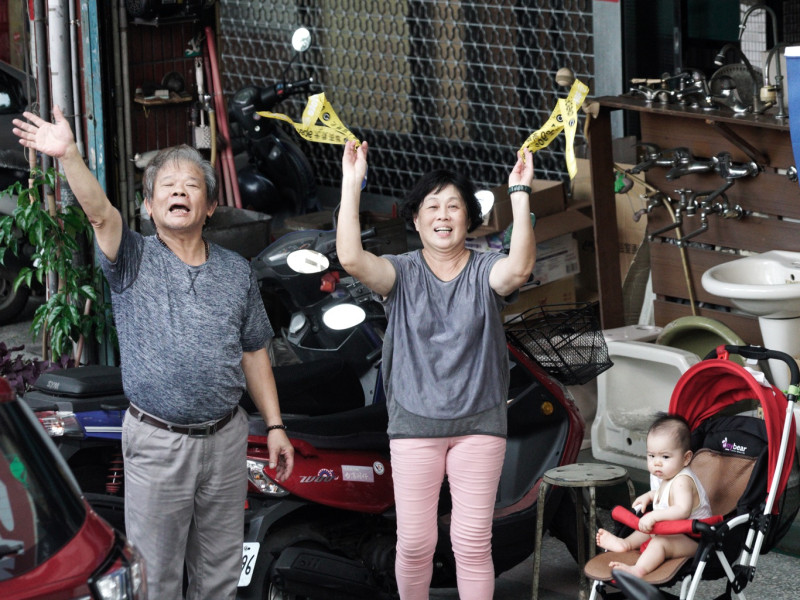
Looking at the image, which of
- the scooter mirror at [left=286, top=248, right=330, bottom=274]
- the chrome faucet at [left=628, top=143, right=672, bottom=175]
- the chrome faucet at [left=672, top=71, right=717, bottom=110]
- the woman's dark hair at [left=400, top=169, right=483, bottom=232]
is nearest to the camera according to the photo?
the woman's dark hair at [left=400, top=169, right=483, bottom=232]

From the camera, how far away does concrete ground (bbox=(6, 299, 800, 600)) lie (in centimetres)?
503

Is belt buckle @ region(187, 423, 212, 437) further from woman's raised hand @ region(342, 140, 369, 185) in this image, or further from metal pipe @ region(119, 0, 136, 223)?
metal pipe @ region(119, 0, 136, 223)

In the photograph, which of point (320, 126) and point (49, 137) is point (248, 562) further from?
point (49, 137)

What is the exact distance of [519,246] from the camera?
12.9 feet

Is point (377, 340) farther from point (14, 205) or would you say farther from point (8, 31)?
point (8, 31)

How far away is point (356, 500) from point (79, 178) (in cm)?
164

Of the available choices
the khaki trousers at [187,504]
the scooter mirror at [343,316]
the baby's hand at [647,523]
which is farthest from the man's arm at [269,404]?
the baby's hand at [647,523]

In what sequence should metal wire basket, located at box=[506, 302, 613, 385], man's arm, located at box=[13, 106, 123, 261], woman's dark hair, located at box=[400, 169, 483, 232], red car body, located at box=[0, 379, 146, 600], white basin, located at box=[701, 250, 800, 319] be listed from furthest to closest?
white basin, located at box=[701, 250, 800, 319], metal wire basket, located at box=[506, 302, 613, 385], woman's dark hair, located at box=[400, 169, 483, 232], man's arm, located at box=[13, 106, 123, 261], red car body, located at box=[0, 379, 146, 600]

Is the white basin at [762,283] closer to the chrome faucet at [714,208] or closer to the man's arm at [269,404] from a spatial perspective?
the chrome faucet at [714,208]

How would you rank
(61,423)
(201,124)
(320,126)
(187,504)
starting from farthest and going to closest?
(201,124) < (61,423) < (320,126) < (187,504)

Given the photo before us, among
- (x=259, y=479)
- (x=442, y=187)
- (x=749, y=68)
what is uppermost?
(x=749, y=68)

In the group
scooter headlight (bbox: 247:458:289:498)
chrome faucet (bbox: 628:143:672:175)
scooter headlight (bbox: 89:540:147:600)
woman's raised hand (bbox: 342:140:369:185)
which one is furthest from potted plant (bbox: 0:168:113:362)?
scooter headlight (bbox: 89:540:147:600)

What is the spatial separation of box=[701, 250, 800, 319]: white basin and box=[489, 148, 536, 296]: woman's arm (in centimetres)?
194

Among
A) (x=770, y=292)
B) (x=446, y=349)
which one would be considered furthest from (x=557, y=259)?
(x=446, y=349)
